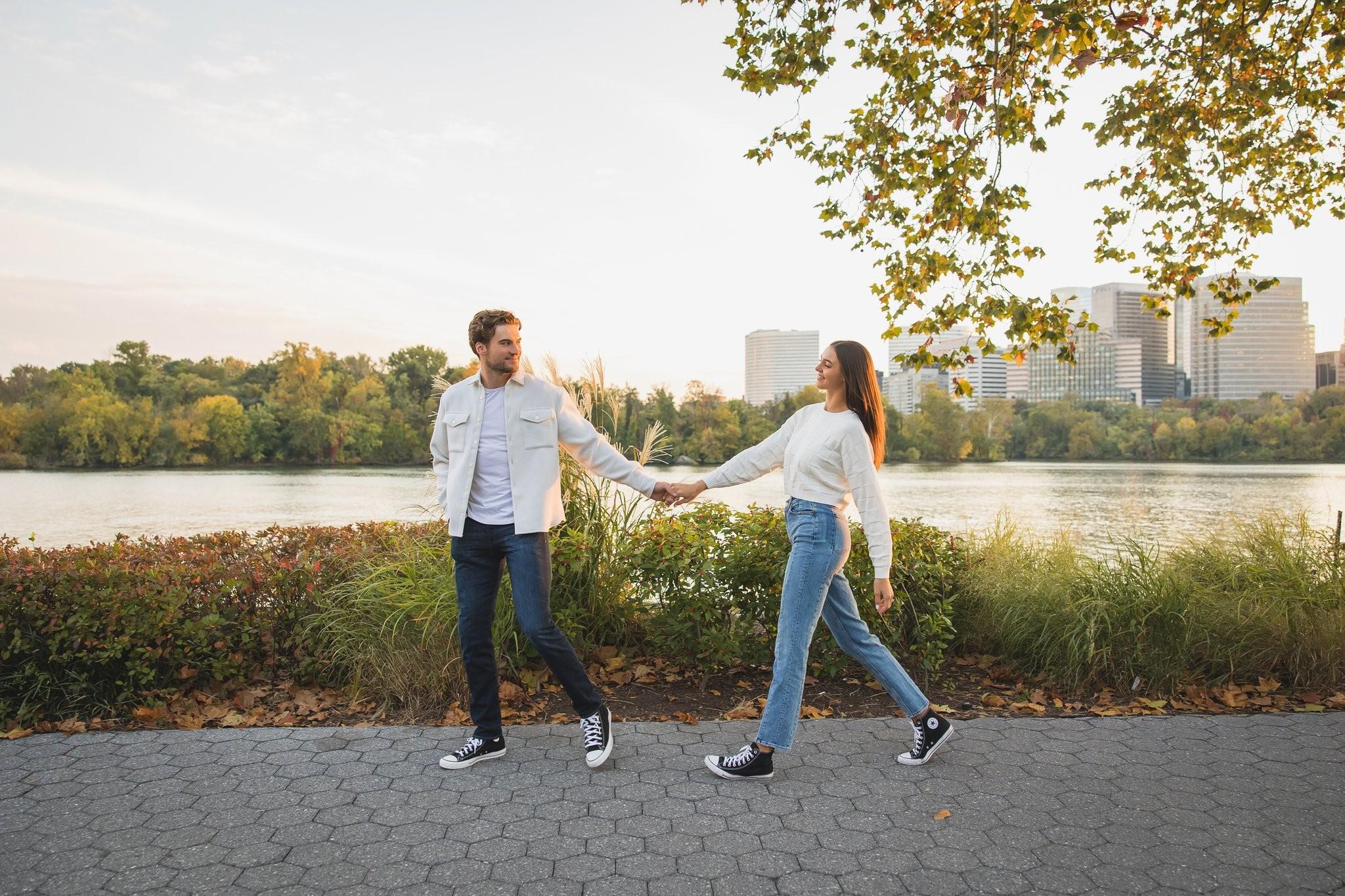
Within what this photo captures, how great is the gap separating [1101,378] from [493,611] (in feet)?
261

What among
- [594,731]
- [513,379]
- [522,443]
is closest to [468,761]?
[594,731]

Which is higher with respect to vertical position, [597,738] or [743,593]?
[743,593]

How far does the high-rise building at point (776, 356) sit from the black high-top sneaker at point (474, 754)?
131 ft

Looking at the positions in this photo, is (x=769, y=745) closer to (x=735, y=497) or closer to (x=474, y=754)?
(x=474, y=754)

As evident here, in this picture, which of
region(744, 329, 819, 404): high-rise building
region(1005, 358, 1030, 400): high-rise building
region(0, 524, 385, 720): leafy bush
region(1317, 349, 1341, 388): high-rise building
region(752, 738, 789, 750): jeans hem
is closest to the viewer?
region(752, 738, 789, 750): jeans hem

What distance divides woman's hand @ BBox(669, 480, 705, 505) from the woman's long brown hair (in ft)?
2.94

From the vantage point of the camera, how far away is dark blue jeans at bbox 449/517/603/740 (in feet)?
11.5

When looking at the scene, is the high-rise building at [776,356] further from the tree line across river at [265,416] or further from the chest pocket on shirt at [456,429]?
the chest pocket on shirt at [456,429]

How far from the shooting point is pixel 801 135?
621 cm

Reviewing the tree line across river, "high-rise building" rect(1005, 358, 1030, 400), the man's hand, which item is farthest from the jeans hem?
"high-rise building" rect(1005, 358, 1030, 400)

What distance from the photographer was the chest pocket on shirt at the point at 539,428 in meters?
3.60

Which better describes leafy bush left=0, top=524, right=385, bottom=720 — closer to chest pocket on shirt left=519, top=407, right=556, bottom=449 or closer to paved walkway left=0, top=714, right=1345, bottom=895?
paved walkway left=0, top=714, right=1345, bottom=895

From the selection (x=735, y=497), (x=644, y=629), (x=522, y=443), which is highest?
(x=522, y=443)

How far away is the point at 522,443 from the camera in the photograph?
11.8 ft
